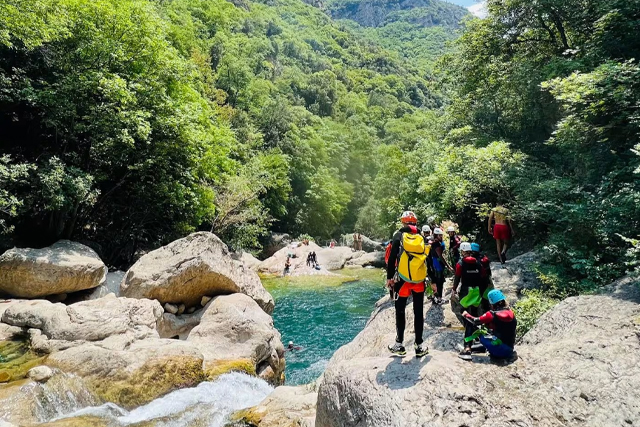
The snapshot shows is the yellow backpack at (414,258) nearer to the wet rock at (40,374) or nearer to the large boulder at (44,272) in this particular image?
the wet rock at (40,374)

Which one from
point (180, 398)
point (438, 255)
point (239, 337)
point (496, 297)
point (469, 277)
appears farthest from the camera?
point (239, 337)

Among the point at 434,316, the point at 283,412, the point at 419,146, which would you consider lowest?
the point at 283,412

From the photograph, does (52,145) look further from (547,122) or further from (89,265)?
(547,122)

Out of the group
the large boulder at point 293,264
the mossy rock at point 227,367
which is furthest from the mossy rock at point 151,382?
the large boulder at point 293,264


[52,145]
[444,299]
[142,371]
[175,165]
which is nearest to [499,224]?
[444,299]

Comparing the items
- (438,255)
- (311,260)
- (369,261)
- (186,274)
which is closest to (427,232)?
(438,255)

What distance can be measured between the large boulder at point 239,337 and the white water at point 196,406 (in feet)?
3.92

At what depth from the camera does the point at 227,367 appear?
394 inches

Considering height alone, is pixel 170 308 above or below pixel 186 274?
below

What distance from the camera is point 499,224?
13156 mm

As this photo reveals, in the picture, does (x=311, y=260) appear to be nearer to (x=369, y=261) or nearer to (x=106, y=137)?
(x=369, y=261)

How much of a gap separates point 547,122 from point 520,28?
5.30 metres

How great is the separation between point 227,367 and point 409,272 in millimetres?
6437

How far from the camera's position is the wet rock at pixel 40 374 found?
7825 mm
